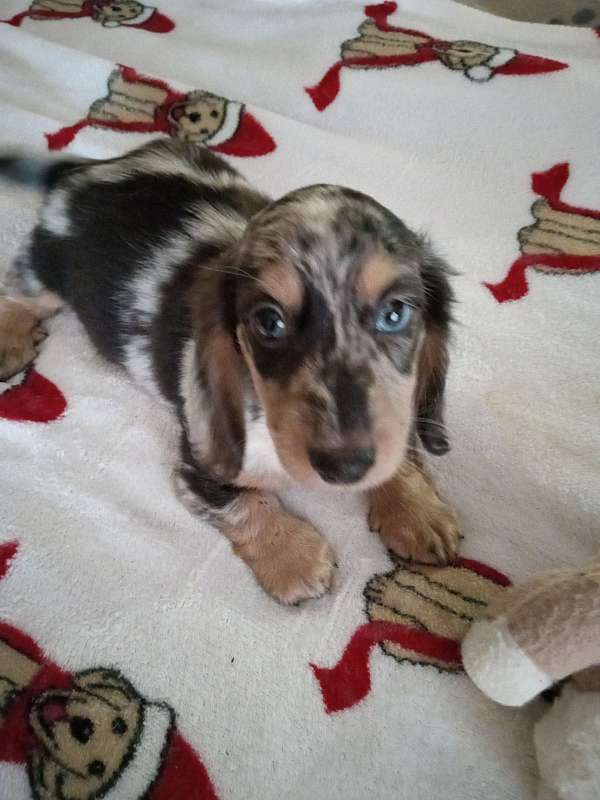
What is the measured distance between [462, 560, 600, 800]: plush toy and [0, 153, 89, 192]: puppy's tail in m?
2.07

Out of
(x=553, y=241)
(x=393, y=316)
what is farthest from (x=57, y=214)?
(x=553, y=241)

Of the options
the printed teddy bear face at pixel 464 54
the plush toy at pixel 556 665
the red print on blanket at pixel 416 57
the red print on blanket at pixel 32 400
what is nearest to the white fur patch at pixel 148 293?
the red print on blanket at pixel 32 400

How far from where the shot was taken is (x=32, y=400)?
233 centimetres

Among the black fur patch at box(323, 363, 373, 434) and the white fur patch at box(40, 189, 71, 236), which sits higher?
the black fur patch at box(323, 363, 373, 434)

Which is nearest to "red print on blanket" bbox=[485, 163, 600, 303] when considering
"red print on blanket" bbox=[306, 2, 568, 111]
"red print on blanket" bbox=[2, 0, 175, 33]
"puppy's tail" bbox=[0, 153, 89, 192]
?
"red print on blanket" bbox=[306, 2, 568, 111]

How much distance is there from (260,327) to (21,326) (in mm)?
1241

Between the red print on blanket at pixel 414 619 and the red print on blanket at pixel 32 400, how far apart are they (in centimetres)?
115

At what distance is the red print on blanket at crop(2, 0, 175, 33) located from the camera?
145 inches

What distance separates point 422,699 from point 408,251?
3.42ft

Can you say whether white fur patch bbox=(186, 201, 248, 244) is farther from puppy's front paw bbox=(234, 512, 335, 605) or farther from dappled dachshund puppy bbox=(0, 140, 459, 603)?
puppy's front paw bbox=(234, 512, 335, 605)

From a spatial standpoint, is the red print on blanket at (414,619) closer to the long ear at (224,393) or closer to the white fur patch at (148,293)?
the long ear at (224,393)

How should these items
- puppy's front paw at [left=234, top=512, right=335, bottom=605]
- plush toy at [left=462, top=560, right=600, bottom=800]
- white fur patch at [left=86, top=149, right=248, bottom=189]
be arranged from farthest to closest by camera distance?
white fur patch at [left=86, top=149, right=248, bottom=189] → puppy's front paw at [left=234, top=512, right=335, bottom=605] → plush toy at [left=462, top=560, right=600, bottom=800]

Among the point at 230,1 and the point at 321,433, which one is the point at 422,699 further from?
the point at 230,1

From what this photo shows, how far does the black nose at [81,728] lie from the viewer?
5.37 feet
